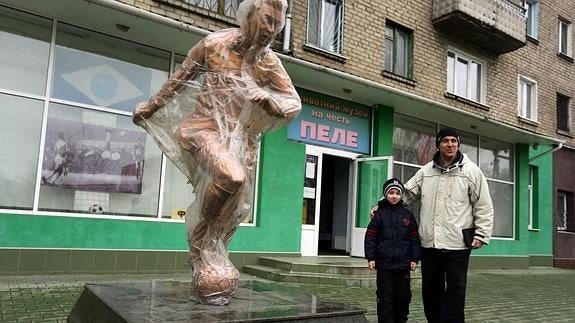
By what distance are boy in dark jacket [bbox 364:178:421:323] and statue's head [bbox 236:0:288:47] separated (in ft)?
5.45

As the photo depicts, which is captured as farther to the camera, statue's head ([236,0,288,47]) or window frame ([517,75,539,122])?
window frame ([517,75,539,122])

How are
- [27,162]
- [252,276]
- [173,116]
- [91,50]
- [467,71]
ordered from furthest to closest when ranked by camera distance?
1. [467,71]
2. [252,276]
3. [91,50]
4. [27,162]
5. [173,116]

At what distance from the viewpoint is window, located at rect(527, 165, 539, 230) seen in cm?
1608

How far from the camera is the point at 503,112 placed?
14758 millimetres

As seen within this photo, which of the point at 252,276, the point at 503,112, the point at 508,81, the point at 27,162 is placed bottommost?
the point at 252,276

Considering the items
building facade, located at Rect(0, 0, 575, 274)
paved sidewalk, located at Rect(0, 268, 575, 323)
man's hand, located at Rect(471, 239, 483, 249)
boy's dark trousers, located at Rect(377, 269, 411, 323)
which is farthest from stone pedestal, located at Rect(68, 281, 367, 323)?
building facade, located at Rect(0, 0, 575, 274)

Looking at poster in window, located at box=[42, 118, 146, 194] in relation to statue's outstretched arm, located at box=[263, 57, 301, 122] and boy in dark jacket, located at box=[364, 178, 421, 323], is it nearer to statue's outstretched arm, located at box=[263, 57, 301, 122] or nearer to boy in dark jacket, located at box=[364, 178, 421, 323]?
statue's outstretched arm, located at box=[263, 57, 301, 122]

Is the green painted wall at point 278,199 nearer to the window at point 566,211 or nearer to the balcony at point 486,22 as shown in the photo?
the balcony at point 486,22

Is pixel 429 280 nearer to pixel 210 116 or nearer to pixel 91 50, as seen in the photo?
pixel 210 116

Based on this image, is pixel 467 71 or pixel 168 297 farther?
pixel 467 71

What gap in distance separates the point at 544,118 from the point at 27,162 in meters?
14.5

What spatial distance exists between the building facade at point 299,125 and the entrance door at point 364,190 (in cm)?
3

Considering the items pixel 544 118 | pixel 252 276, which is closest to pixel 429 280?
pixel 252 276

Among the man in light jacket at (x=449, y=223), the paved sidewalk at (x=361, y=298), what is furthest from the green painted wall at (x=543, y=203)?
the man in light jacket at (x=449, y=223)
